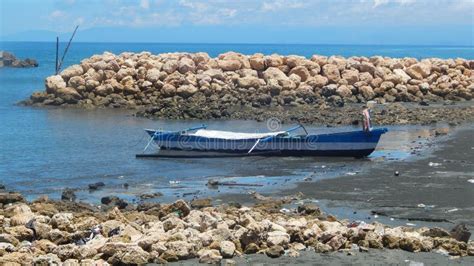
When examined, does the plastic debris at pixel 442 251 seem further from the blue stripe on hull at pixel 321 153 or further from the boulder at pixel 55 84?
the boulder at pixel 55 84

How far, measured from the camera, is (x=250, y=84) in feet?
142

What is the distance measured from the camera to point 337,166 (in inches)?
954

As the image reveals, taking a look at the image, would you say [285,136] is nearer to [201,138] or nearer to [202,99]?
[201,138]

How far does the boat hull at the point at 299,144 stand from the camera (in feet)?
83.4

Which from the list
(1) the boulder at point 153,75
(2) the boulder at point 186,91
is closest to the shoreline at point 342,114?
(2) the boulder at point 186,91

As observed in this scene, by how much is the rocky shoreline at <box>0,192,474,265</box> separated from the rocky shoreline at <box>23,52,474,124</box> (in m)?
23.9

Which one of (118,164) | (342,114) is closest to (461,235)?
(118,164)

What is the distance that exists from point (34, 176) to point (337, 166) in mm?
8486

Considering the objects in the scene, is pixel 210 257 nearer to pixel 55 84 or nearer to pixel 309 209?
pixel 309 209

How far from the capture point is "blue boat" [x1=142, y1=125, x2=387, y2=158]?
83.5 feet

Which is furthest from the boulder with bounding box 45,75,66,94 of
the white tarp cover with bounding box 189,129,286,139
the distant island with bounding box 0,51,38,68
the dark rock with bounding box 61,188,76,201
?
the distant island with bounding box 0,51,38,68

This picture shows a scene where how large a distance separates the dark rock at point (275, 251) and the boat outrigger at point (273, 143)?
1231cm

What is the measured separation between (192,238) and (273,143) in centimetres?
1288

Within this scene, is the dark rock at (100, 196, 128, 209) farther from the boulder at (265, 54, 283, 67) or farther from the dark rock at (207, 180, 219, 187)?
the boulder at (265, 54, 283, 67)
